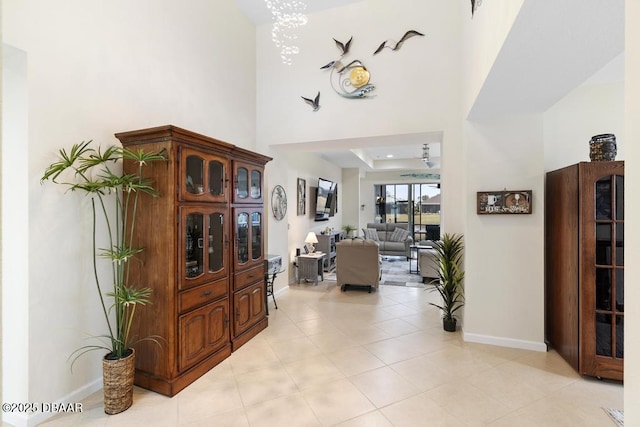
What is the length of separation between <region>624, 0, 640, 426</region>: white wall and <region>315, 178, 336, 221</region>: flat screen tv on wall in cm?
698

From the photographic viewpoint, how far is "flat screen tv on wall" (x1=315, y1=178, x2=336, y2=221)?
26.3 ft

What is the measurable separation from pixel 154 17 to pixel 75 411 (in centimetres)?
362

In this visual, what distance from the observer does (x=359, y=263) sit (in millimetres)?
5664

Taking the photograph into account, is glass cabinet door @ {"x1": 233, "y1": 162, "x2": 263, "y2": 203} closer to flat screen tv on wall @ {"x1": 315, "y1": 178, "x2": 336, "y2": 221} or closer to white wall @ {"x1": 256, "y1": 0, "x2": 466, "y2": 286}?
white wall @ {"x1": 256, "y1": 0, "x2": 466, "y2": 286}

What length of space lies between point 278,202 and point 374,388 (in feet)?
11.2

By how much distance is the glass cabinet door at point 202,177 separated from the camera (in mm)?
2752

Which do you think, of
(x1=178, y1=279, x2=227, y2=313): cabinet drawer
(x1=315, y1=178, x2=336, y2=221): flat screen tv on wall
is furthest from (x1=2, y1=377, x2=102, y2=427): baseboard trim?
(x1=315, y1=178, x2=336, y2=221): flat screen tv on wall

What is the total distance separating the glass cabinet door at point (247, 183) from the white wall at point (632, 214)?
10.1ft

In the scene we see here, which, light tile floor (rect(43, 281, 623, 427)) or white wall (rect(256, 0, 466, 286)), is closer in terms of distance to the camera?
light tile floor (rect(43, 281, 623, 427))

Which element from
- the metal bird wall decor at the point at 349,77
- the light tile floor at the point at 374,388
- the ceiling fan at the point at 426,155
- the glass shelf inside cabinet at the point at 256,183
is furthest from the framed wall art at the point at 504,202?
the ceiling fan at the point at 426,155

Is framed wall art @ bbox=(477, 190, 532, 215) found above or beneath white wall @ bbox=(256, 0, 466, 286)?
beneath

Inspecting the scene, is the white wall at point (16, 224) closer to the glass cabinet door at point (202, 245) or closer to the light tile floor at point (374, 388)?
the light tile floor at point (374, 388)

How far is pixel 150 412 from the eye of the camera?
7.99 feet

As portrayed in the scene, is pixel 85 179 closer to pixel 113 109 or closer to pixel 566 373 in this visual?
pixel 113 109
